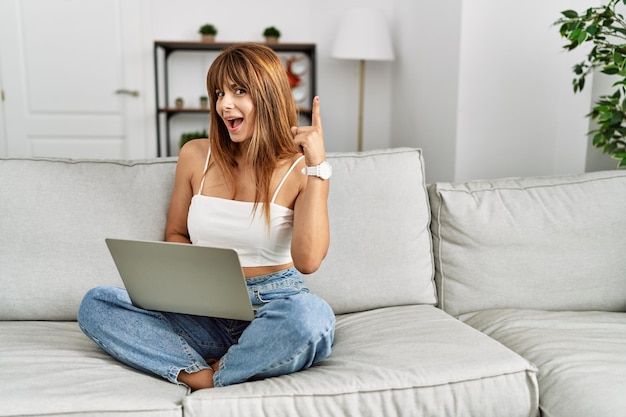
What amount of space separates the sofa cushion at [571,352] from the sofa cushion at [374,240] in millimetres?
199

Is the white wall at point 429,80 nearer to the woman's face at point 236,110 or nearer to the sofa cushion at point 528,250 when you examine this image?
the sofa cushion at point 528,250

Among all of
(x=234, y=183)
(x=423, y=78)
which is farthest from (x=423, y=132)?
(x=234, y=183)

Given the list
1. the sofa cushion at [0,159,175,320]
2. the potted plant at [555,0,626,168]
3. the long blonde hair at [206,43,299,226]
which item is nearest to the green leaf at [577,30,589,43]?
the potted plant at [555,0,626,168]

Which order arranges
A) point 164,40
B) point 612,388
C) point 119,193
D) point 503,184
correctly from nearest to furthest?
1. point 612,388
2. point 119,193
3. point 503,184
4. point 164,40

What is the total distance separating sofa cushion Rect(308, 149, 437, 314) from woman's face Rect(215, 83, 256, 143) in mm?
327

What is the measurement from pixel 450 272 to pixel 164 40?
9.36 feet

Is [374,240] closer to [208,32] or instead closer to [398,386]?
[398,386]

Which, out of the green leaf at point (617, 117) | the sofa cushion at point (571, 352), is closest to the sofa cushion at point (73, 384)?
the sofa cushion at point (571, 352)

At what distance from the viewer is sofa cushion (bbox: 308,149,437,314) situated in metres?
1.70

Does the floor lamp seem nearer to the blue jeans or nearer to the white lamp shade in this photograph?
the white lamp shade

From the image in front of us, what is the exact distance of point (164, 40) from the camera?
3975 mm

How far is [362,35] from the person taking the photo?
369 cm

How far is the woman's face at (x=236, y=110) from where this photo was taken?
→ 1.47 m

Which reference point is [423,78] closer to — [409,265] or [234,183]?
[409,265]
